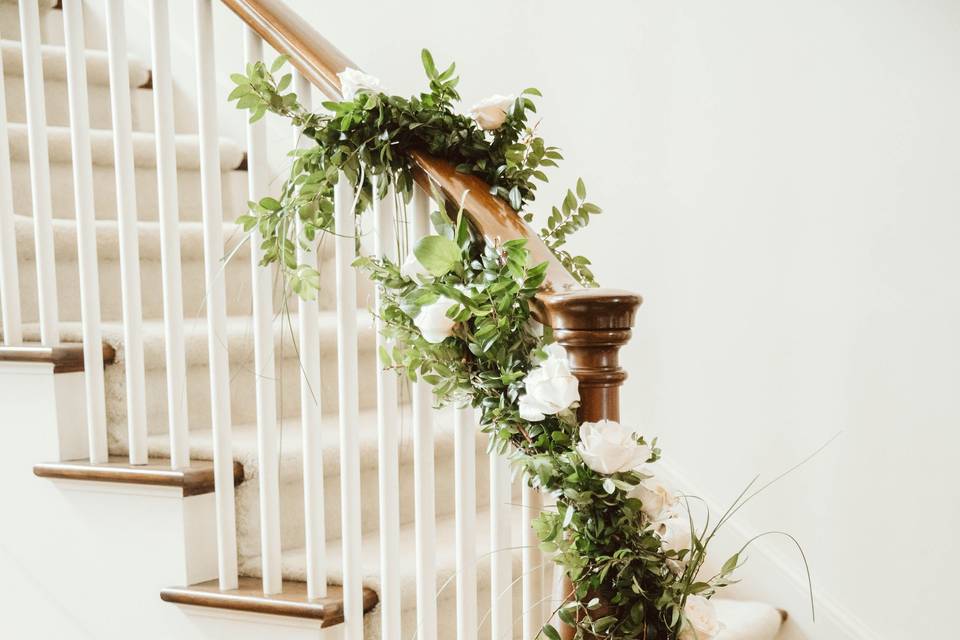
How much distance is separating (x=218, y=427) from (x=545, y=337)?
734 millimetres

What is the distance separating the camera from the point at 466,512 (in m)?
1.29

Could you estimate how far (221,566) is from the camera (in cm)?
161

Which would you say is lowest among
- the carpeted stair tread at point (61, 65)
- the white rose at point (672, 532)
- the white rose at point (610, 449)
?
the white rose at point (672, 532)

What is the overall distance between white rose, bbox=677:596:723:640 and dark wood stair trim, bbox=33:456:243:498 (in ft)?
3.23

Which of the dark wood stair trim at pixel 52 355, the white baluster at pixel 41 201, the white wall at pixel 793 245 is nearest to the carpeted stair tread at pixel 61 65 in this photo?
the white baluster at pixel 41 201

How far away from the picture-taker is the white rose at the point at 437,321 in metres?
1.16

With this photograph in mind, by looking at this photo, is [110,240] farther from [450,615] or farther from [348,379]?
[450,615]

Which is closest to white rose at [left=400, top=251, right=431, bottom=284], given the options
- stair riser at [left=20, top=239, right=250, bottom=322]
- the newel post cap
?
the newel post cap

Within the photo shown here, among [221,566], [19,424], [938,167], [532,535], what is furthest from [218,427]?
[938,167]

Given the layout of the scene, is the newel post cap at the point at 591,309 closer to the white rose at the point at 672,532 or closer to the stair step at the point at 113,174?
the white rose at the point at 672,532

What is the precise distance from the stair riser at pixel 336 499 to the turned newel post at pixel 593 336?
0.82 m

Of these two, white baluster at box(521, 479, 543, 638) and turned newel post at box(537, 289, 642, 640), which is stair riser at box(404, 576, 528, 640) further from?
turned newel post at box(537, 289, 642, 640)

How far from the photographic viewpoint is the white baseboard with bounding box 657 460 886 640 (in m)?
2.06

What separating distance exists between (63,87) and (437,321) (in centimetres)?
215
